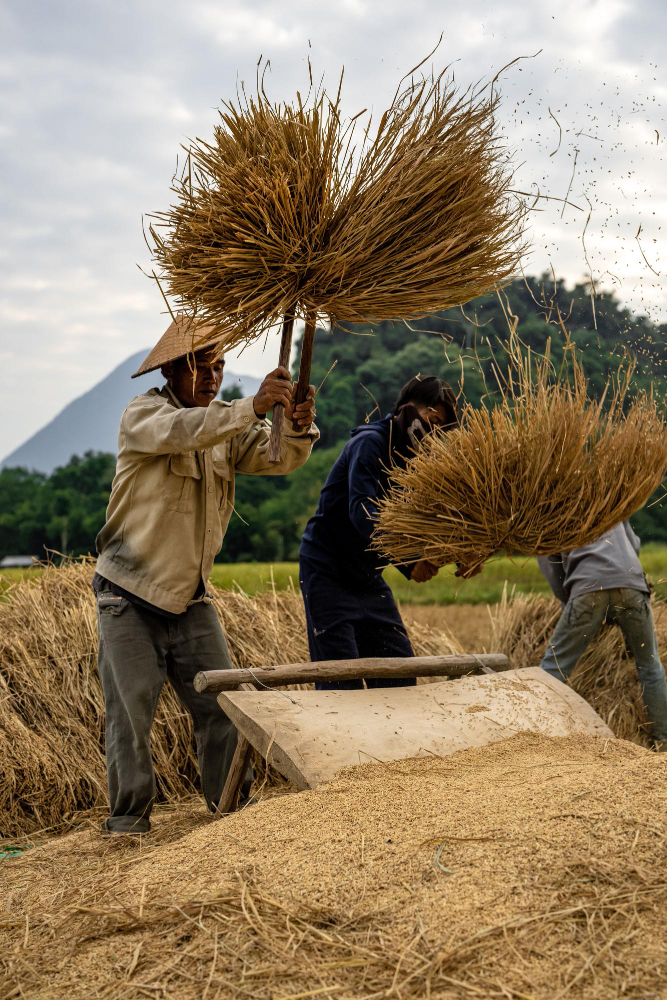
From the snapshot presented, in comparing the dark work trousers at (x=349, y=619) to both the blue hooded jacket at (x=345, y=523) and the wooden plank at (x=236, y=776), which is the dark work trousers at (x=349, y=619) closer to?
the blue hooded jacket at (x=345, y=523)

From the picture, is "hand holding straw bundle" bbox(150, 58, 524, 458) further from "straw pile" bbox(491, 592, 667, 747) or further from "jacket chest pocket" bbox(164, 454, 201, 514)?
"straw pile" bbox(491, 592, 667, 747)

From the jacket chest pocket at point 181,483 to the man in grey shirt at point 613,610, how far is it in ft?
6.27

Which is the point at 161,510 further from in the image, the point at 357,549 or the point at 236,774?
the point at 236,774

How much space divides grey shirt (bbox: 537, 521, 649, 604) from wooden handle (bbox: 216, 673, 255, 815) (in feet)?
6.24

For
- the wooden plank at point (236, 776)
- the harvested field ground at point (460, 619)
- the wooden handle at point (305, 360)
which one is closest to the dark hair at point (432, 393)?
the wooden handle at point (305, 360)

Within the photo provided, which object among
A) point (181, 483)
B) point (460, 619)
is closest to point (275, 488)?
point (460, 619)

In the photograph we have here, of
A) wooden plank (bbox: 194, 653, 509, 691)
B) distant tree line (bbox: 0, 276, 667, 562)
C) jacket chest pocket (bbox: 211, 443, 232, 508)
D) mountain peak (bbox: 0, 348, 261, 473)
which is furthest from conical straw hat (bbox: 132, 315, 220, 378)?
mountain peak (bbox: 0, 348, 261, 473)

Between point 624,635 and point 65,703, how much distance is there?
2796 millimetres

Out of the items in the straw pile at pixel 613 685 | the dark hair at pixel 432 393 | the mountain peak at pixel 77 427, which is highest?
the mountain peak at pixel 77 427

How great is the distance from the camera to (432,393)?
10.1 feet

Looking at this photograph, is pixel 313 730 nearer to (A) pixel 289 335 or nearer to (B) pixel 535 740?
(B) pixel 535 740

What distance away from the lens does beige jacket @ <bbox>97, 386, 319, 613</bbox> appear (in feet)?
9.38

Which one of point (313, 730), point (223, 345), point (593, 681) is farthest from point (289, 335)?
point (593, 681)

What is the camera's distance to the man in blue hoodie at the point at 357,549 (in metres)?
3.07
